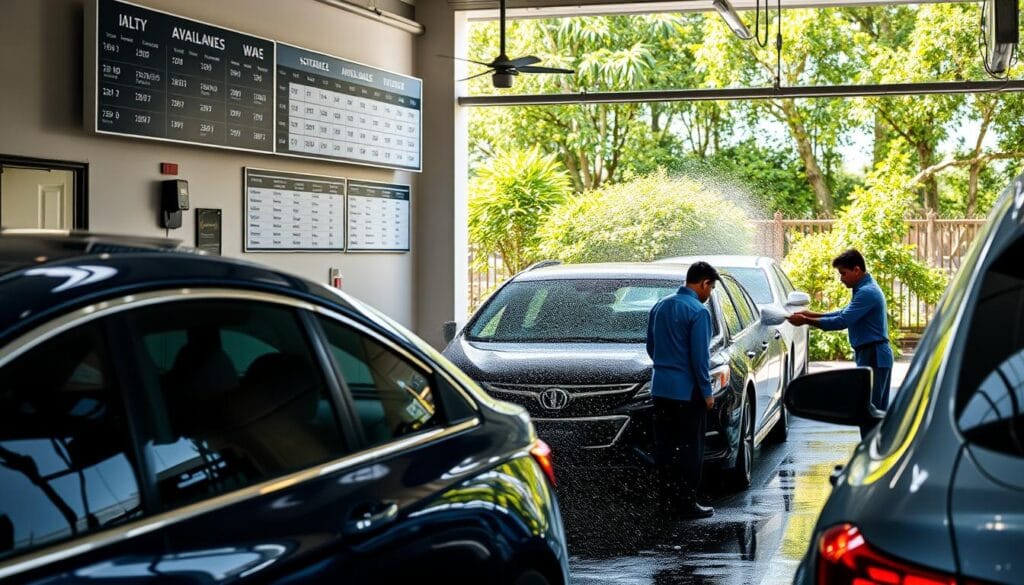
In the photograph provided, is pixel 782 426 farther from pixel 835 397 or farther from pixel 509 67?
pixel 835 397

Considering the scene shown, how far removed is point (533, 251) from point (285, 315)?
Result: 22.2 meters

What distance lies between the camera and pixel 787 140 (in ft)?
115

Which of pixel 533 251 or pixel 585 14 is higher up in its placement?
pixel 585 14

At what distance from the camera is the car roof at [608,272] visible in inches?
398

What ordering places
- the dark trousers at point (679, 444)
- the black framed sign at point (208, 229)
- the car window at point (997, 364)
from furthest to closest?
1. the black framed sign at point (208, 229)
2. the dark trousers at point (679, 444)
3. the car window at point (997, 364)

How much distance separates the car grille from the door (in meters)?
3.84

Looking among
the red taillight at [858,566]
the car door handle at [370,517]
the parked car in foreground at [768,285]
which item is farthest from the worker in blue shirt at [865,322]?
the red taillight at [858,566]

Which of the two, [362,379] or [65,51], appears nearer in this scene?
[362,379]

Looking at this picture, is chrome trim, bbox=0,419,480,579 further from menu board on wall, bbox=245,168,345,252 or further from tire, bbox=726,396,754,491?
menu board on wall, bbox=245,168,345,252

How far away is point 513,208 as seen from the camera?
85.3 feet

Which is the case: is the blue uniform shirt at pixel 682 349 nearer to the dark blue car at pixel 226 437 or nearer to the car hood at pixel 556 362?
the car hood at pixel 556 362

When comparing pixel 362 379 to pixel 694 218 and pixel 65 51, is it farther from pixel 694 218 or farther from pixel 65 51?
pixel 694 218

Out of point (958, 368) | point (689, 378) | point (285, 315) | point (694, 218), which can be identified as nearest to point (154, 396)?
point (285, 315)

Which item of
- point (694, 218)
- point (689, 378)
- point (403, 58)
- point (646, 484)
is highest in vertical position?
point (403, 58)
